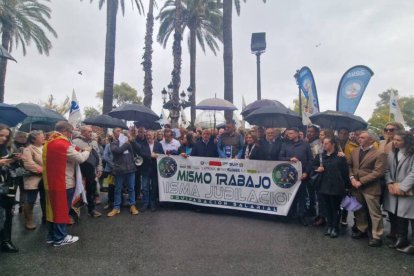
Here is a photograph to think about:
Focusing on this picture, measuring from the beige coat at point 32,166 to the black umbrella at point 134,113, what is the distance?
Answer: 2503mm

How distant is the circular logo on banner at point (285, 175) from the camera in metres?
5.64

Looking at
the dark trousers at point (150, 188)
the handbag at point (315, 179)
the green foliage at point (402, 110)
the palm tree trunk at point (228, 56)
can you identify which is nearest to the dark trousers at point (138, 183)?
the dark trousers at point (150, 188)

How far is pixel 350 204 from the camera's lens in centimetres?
488

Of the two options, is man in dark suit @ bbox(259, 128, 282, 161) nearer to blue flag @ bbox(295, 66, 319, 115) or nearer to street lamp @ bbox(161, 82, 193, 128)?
blue flag @ bbox(295, 66, 319, 115)

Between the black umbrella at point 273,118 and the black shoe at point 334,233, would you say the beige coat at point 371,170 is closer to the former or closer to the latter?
the black shoe at point 334,233

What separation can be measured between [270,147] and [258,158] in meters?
0.36

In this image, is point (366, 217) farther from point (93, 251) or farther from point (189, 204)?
point (93, 251)

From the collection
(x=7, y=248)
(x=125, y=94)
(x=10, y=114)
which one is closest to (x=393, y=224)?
(x=7, y=248)

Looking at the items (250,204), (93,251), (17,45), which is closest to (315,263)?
(250,204)

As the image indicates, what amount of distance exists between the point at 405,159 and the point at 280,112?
9.31ft

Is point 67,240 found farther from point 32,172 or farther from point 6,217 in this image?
point 32,172

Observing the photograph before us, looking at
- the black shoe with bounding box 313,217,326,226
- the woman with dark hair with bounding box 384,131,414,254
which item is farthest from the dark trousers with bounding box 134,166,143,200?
the woman with dark hair with bounding box 384,131,414,254

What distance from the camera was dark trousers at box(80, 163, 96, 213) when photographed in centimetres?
609

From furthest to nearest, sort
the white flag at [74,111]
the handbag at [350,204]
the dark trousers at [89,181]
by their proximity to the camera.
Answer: the white flag at [74,111] → the dark trousers at [89,181] → the handbag at [350,204]
